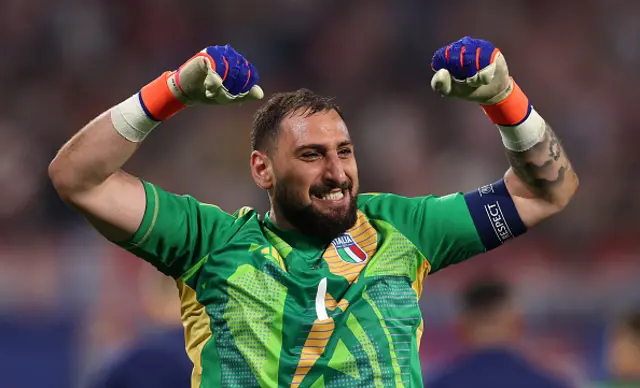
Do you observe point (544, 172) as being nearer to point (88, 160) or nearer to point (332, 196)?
point (332, 196)

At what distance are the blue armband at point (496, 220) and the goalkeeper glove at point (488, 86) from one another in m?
0.19

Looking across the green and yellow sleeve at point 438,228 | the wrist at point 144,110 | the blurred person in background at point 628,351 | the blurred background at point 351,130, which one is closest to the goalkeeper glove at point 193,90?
the wrist at point 144,110

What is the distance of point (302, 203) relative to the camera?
3150 millimetres

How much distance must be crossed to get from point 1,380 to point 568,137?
4.75m

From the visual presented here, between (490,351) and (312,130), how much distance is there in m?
1.27

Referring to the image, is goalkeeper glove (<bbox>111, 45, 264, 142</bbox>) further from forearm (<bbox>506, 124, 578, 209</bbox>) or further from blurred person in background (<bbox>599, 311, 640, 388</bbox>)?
blurred person in background (<bbox>599, 311, 640, 388</bbox>)

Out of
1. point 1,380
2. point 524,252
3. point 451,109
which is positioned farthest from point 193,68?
point 451,109

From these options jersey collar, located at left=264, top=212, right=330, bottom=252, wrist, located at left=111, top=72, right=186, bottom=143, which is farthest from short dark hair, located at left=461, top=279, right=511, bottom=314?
wrist, located at left=111, top=72, right=186, bottom=143

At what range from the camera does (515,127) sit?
316cm

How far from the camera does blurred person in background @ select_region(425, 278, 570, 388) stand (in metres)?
3.78

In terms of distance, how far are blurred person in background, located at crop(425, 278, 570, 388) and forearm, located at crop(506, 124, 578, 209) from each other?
81 centimetres

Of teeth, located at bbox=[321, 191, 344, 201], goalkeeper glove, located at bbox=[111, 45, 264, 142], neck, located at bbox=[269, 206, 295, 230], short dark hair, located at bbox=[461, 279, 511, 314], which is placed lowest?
short dark hair, located at bbox=[461, 279, 511, 314]

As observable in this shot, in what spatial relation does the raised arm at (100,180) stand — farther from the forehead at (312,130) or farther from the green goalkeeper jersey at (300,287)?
the forehead at (312,130)

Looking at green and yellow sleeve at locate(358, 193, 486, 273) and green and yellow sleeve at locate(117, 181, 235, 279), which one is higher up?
green and yellow sleeve at locate(117, 181, 235, 279)
